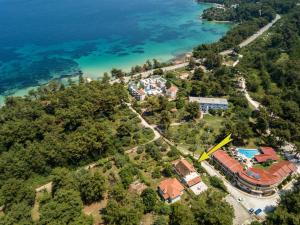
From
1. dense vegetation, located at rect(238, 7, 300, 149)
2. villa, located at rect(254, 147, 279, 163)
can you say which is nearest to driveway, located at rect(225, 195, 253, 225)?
villa, located at rect(254, 147, 279, 163)

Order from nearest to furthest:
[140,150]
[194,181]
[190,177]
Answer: [194,181] < [190,177] < [140,150]

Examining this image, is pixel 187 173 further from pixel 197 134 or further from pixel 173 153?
pixel 197 134

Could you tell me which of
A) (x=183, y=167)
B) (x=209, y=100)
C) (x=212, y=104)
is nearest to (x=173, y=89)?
(x=209, y=100)

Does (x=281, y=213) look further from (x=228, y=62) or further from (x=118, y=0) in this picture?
(x=118, y=0)

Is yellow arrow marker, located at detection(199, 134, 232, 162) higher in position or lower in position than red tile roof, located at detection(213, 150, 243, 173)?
lower

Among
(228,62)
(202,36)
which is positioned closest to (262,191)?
(228,62)

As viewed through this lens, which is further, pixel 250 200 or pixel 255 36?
pixel 255 36

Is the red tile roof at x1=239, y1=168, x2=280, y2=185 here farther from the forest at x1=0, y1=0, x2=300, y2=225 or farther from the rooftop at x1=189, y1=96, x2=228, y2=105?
the rooftop at x1=189, y1=96, x2=228, y2=105
